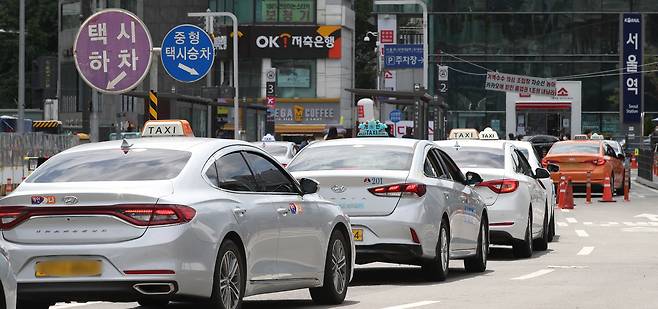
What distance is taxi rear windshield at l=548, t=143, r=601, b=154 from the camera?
4162 cm

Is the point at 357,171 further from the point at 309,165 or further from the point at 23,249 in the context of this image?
the point at 23,249

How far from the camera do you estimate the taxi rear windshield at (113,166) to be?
11758mm

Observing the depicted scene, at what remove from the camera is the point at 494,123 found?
290ft

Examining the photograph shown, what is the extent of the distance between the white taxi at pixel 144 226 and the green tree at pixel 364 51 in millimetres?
103165

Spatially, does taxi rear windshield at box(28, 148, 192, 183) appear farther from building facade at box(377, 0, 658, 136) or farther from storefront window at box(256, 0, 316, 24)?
storefront window at box(256, 0, 316, 24)

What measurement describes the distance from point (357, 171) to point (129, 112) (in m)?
78.1

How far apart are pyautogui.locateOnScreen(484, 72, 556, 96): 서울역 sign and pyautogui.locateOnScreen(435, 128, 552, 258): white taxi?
36644mm

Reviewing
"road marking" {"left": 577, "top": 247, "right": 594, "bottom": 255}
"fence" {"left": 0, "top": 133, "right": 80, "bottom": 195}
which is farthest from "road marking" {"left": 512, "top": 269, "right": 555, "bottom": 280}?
"fence" {"left": 0, "top": 133, "right": 80, "bottom": 195}

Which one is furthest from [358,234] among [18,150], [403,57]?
[403,57]

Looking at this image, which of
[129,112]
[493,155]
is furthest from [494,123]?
[493,155]

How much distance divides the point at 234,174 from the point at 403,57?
52.6m

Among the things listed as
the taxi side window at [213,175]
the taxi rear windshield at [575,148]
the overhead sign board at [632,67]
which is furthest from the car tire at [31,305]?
the overhead sign board at [632,67]

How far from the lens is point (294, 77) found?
89.7 metres

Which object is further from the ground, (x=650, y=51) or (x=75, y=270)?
(x=650, y=51)
